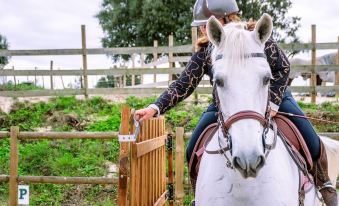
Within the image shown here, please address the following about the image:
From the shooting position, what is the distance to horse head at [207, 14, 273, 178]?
2.36 metres

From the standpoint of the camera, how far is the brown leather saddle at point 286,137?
3.37 m

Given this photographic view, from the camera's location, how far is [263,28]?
106 inches

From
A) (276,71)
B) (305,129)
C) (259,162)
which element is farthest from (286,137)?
(259,162)

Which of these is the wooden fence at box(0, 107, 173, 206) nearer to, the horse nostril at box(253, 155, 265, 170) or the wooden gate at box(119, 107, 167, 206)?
the wooden gate at box(119, 107, 167, 206)

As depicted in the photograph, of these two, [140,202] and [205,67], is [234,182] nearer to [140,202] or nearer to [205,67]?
[205,67]

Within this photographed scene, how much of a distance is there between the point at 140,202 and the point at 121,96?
8.56 m

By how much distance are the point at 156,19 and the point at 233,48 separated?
23776 millimetres

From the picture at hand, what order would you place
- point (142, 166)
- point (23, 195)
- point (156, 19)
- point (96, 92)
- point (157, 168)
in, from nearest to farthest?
1. point (142, 166)
2. point (157, 168)
3. point (23, 195)
4. point (96, 92)
5. point (156, 19)

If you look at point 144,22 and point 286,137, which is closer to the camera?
point 286,137

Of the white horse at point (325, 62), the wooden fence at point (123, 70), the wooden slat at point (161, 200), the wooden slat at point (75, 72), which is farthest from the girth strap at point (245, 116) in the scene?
the white horse at point (325, 62)

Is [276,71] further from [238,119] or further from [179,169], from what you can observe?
[179,169]

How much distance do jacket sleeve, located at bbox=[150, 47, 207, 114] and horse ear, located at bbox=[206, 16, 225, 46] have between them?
0.75 meters

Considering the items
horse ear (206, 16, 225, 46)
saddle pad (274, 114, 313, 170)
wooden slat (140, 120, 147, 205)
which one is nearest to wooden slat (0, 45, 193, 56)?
wooden slat (140, 120, 147, 205)

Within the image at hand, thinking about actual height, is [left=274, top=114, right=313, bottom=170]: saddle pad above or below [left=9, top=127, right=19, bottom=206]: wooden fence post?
above
